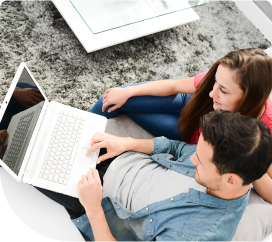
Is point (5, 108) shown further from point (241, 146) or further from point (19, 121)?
point (241, 146)

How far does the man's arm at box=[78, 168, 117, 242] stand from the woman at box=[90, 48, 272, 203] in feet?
1.37

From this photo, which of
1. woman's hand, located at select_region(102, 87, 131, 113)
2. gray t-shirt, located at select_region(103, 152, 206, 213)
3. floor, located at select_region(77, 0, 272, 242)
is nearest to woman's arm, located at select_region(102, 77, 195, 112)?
woman's hand, located at select_region(102, 87, 131, 113)

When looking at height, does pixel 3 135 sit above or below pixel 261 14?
above

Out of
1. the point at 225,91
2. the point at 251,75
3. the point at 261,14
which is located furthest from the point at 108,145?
the point at 261,14

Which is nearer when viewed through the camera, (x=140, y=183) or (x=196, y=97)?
(x=140, y=183)

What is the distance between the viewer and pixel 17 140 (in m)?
0.96

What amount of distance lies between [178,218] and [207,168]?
0.75ft

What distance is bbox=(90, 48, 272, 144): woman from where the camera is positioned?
1061mm

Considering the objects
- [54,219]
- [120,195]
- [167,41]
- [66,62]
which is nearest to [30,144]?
[54,219]

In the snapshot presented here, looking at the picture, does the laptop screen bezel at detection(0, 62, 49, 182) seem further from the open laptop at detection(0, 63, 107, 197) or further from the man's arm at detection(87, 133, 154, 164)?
the man's arm at detection(87, 133, 154, 164)

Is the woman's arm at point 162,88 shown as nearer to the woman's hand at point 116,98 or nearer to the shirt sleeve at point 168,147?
the woman's hand at point 116,98

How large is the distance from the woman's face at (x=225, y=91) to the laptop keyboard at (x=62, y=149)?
60 centimetres

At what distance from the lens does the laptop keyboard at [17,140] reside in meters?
0.93

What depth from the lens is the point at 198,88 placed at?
1.24 m
